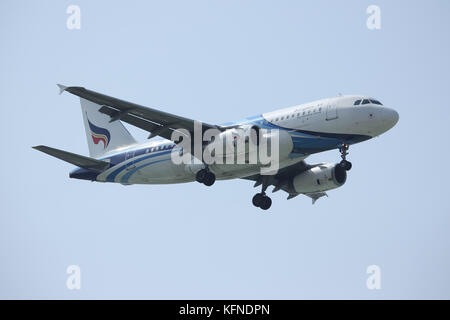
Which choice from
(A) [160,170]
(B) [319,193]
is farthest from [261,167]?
(B) [319,193]

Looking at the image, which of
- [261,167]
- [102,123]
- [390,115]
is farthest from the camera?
[102,123]

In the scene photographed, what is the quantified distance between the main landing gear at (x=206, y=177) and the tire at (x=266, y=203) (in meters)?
6.43

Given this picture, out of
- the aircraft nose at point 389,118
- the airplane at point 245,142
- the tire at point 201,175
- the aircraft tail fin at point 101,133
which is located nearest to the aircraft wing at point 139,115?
the airplane at point 245,142

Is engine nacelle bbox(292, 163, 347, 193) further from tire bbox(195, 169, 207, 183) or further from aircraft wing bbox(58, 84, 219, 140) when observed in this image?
aircraft wing bbox(58, 84, 219, 140)

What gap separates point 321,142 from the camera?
148 feet

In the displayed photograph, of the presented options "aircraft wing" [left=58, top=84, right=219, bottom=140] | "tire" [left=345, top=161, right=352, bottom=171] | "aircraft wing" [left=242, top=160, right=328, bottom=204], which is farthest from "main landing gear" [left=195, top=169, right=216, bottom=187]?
"tire" [left=345, top=161, right=352, bottom=171]

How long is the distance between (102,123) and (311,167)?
48.6 ft

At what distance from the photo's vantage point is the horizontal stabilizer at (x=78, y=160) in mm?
47906

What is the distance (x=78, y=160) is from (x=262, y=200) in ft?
39.6

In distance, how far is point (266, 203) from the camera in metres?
53.0

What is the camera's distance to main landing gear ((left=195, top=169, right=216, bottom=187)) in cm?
4741

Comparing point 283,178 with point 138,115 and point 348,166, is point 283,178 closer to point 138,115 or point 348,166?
point 348,166

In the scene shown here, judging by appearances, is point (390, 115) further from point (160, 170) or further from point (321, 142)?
point (160, 170)

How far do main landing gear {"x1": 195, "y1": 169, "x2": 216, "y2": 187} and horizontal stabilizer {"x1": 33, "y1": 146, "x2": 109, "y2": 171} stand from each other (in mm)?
7112
